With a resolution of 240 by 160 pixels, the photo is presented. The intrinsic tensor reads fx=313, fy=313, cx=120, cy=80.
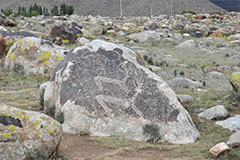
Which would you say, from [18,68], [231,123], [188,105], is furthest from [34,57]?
[231,123]

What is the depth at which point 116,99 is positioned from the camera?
5.52 metres

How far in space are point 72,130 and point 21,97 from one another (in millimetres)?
2557

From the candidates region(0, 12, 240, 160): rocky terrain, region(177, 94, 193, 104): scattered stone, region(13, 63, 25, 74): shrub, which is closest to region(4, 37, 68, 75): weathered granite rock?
region(13, 63, 25, 74): shrub

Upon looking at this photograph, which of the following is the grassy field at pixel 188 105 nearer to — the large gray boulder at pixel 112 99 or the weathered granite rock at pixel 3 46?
the large gray boulder at pixel 112 99

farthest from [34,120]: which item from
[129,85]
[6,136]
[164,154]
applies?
[129,85]

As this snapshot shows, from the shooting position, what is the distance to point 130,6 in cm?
7381

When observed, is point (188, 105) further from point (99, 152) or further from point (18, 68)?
point (18, 68)

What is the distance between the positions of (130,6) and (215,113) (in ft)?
229

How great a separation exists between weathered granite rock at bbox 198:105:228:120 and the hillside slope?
2411 inches

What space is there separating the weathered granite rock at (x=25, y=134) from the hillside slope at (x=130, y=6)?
63.7 meters

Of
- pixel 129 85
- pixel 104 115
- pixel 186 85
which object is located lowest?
pixel 186 85

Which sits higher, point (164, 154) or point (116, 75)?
point (116, 75)

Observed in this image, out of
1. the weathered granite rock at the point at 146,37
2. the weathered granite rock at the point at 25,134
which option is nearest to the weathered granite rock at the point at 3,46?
the weathered granite rock at the point at 25,134

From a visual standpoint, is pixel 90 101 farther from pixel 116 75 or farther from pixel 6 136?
pixel 6 136
